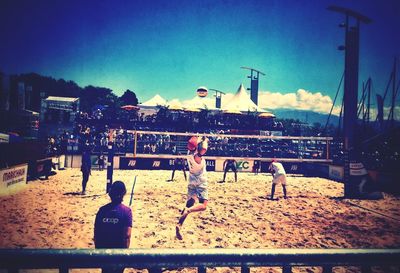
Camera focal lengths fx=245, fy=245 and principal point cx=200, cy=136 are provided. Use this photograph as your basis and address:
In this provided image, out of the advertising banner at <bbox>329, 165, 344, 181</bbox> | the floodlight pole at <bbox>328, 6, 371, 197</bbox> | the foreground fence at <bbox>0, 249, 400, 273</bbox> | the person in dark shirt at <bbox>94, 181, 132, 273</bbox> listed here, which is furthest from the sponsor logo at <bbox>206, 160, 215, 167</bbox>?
the foreground fence at <bbox>0, 249, 400, 273</bbox>

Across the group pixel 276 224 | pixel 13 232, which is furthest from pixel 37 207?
pixel 276 224

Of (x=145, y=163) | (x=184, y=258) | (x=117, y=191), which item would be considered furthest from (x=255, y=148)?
(x=184, y=258)

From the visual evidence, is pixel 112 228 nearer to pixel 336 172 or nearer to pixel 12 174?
pixel 12 174

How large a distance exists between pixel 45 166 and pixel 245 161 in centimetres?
1256

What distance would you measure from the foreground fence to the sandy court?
3.62 meters

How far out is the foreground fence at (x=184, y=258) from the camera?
111 cm

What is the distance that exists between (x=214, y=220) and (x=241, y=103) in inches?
738

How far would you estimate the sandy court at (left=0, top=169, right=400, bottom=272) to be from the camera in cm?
542

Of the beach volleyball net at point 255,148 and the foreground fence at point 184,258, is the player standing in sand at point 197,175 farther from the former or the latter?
the beach volleyball net at point 255,148

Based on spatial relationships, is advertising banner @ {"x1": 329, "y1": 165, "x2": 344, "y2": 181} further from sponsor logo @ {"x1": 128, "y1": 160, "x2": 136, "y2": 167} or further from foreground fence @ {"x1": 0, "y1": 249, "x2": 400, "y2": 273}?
foreground fence @ {"x1": 0, "y1": 249, "x2": 400, "y2": 273}

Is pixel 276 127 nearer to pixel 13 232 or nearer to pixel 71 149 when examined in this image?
pixel 71 149

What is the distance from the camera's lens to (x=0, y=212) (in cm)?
699

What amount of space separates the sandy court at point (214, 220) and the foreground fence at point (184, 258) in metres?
3.62

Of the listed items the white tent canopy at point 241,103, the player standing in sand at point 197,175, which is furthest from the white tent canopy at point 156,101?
the player standing in sand at point 197,175
